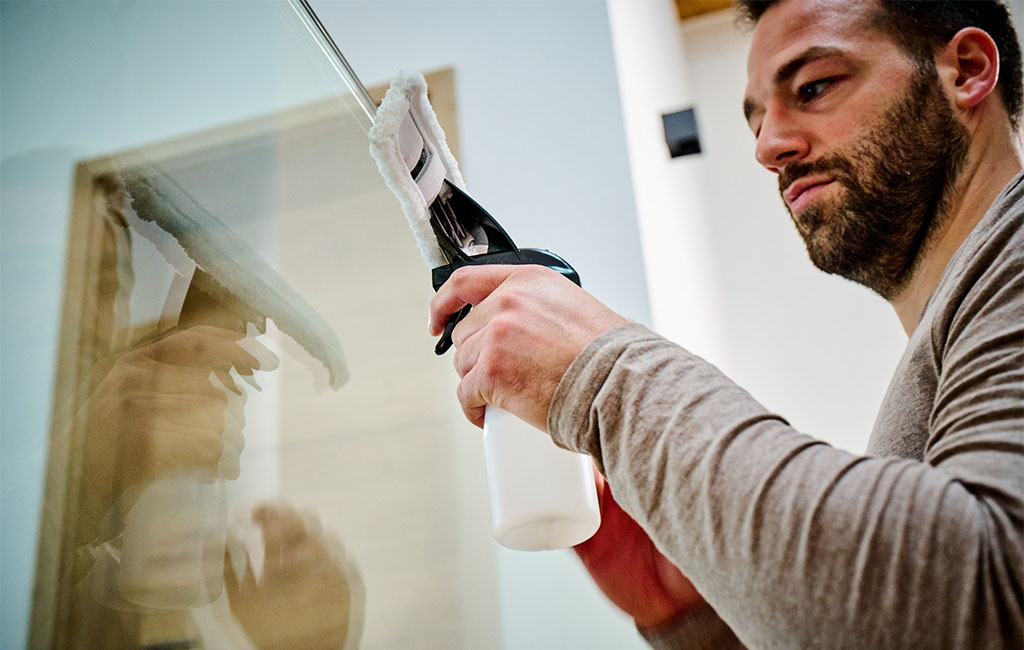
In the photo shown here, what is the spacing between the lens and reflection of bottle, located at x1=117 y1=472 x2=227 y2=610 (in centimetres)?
60

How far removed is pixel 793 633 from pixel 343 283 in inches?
26.5

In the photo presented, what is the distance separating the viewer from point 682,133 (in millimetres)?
1149

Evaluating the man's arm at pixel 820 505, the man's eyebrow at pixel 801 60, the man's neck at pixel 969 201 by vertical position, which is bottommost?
the man's arm at pixel 820 505

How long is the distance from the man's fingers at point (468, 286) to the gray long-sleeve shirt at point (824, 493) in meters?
0.12

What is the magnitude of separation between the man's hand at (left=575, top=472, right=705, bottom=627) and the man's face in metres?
0.36

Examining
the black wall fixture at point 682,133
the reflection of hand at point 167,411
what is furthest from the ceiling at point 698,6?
the reflection of hand at point 167,411

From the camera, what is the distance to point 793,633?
13.1 inches

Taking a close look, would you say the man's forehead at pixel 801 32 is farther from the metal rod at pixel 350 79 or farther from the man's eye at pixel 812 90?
the metal rod at pixel 350 79

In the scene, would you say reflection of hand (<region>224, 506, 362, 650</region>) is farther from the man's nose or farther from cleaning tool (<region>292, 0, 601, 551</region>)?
the man's nose

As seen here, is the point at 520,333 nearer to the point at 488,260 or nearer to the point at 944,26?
the point at 488,260

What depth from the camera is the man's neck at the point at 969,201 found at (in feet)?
2.47

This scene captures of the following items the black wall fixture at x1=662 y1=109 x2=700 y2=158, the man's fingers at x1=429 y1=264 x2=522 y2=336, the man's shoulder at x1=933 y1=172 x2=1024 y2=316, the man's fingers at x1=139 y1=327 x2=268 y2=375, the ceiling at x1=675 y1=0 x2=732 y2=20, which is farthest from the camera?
the ceiling at x1=675 y1=0 x2=732 y2=20

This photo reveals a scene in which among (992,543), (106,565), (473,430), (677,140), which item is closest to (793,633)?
(992,543)

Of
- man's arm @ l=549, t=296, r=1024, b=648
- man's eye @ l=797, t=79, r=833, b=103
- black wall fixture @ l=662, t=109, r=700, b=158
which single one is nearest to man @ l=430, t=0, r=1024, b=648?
man's arm @ l=549, t=296, r=1024, b=648
